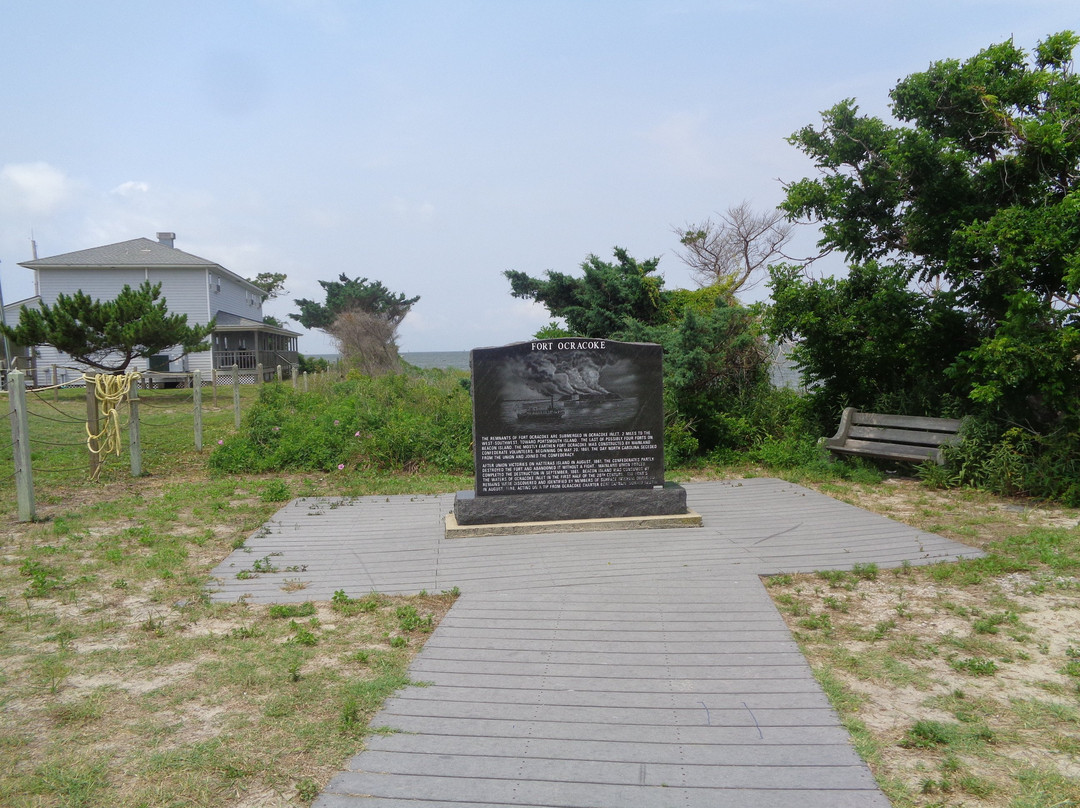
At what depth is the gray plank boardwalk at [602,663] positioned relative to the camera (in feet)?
10.3

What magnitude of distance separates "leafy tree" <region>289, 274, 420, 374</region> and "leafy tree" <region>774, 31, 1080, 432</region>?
20.8m

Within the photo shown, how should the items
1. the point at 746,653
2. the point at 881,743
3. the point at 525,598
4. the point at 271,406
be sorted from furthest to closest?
the point at 271,406 → the point at 525,598 → the point at 746,653 → the point at 881,743

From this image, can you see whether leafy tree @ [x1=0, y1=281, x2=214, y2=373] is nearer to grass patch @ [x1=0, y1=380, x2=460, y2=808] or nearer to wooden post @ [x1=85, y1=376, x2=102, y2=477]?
wooden post @ [x1=85, y1=376, x2=102, y2=477]

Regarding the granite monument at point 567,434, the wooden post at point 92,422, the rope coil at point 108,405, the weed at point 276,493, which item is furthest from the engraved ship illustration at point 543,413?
the wooden post at point 92,422

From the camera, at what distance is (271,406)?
46.6 ft

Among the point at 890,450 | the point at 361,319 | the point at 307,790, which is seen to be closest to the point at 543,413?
the point at 307,790

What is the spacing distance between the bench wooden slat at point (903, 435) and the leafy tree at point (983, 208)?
1.89 feet

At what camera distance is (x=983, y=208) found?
30.5 ft

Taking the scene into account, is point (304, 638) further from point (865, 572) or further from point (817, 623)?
point (865, 572)

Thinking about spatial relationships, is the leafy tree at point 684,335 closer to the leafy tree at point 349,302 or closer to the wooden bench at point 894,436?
the wooden bench at point 894,436

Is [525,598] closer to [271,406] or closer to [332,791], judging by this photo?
[332,791]

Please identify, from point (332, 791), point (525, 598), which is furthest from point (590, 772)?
point (525, 598)

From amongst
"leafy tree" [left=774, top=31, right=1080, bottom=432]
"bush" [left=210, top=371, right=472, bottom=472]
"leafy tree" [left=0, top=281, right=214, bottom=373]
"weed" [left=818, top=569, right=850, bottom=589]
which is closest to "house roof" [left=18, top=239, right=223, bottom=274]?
"leafy tree" [left=0, top=281, right=214, bottom=373]

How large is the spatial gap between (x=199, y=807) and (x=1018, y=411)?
9.98 metres
